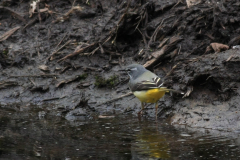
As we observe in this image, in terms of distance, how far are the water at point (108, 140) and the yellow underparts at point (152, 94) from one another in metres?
0.43

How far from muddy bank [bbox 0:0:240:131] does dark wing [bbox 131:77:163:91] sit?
1.89 ft

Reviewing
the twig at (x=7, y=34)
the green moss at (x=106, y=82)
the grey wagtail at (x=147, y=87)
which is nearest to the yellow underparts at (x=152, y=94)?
the grey wagtail at (x=147, y=87)

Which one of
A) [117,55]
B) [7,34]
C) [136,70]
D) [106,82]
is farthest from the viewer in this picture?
[7,34]

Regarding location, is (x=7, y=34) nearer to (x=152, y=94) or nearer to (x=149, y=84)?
(x=149, y=84)

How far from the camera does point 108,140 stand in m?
6.71

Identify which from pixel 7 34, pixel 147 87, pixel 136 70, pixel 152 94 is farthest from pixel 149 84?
pixel 7 34

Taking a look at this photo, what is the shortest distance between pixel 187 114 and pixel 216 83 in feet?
2.87

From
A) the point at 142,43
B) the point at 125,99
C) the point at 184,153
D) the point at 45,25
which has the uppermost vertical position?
the point at 45,25

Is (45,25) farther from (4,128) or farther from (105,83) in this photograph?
(4,128)

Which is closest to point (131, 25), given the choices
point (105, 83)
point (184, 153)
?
point (105, 83)

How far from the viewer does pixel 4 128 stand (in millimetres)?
7574

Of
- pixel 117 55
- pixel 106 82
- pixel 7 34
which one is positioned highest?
pixel 7 34

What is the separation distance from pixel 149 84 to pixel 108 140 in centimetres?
172

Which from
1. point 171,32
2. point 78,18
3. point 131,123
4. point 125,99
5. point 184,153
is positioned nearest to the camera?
point 184,153
